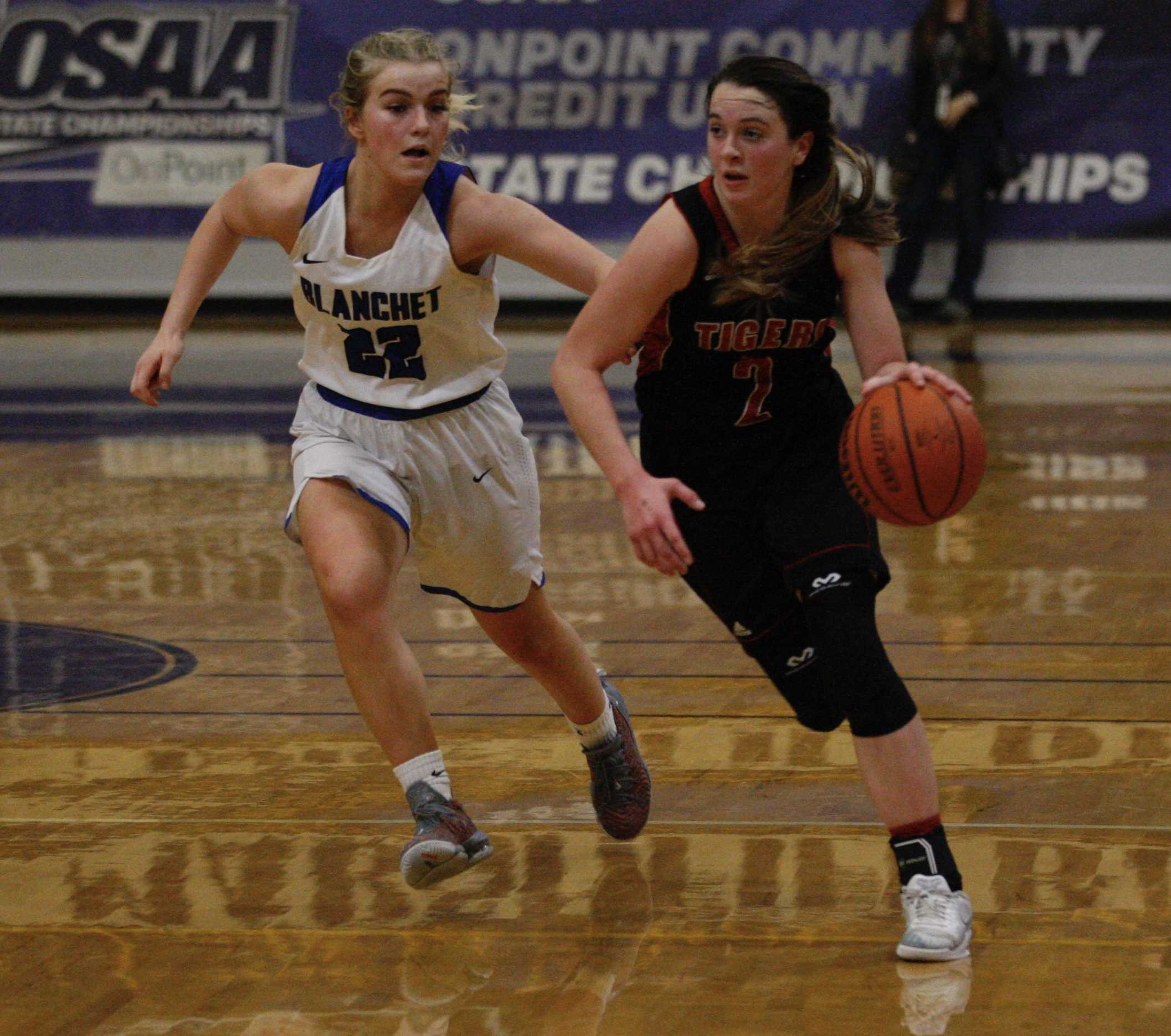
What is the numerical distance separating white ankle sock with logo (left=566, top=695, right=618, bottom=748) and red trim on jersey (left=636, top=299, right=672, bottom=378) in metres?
0.75

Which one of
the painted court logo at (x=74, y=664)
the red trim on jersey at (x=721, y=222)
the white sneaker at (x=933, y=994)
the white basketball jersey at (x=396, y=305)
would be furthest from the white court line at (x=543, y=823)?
the red trim on jersey at (x=721, y=222)

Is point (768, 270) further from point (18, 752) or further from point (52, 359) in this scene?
point (52, 359)

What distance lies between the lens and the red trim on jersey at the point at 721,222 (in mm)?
3291

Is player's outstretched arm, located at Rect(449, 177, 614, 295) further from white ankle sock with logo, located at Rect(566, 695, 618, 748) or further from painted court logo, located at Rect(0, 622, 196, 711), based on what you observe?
painted court logo, located at Rect(0, 622, 196, 711)

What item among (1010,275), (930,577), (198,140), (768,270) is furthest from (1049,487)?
(198,140)

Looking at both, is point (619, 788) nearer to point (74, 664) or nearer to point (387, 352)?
point (387, 352)

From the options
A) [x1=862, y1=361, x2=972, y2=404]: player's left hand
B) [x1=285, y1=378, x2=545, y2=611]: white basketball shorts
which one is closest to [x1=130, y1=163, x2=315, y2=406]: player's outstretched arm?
[x1=285, y1=378, x2=545, y2=611]: white basketball shorts

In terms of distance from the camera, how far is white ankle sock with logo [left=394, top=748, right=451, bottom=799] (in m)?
3.54

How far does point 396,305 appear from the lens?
3.65 meters

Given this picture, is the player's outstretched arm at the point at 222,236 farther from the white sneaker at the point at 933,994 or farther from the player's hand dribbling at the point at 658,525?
the white sneaker at the point at 933,994

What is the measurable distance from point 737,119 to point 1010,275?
10628 millimetres

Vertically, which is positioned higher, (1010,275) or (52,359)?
(1010,275)

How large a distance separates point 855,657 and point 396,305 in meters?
1.07

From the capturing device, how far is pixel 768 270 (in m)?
3.25
